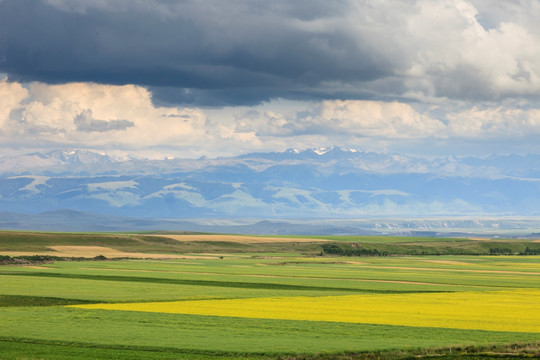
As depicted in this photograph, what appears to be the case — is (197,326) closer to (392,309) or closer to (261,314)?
(261,314)

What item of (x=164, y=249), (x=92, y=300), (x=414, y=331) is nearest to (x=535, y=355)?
(x=414, y=331)

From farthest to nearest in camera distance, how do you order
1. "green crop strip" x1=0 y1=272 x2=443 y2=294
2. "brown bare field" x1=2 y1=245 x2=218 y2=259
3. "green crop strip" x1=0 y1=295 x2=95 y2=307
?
"brown bare field" x1=2 y1=245 x2=218 y2=259 < "green crop strip" x1=0 y1=272 x2=443 y2=294 < "green crop strip" x1=0 y1=295 x2=95 y2=307

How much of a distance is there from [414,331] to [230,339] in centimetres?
1147

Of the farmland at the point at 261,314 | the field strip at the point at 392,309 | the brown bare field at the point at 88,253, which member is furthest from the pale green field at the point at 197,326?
the brown bare field at the point at 88,253

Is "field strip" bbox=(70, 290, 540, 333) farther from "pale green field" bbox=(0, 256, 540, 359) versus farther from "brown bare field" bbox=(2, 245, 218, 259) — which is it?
"brown bare field" bbox=(2, 245, 218, 259)

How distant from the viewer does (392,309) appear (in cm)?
5994

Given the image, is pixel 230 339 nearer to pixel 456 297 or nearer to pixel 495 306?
pixel 495 306

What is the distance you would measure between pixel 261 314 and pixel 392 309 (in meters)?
10.6

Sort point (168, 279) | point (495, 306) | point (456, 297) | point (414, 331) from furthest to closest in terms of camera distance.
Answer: point (168, 279) < point (456, 297) < point (495, 306) < point (414, 331)

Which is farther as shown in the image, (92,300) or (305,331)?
(92,300)

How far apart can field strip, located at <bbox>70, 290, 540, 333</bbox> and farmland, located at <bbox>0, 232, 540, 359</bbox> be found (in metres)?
0.09

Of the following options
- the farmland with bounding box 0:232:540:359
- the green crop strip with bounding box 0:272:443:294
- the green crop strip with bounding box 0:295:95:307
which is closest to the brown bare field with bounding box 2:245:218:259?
the farmland with bounding box 0:232:540:359

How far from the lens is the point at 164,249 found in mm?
184375

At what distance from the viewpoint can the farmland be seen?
137ft
